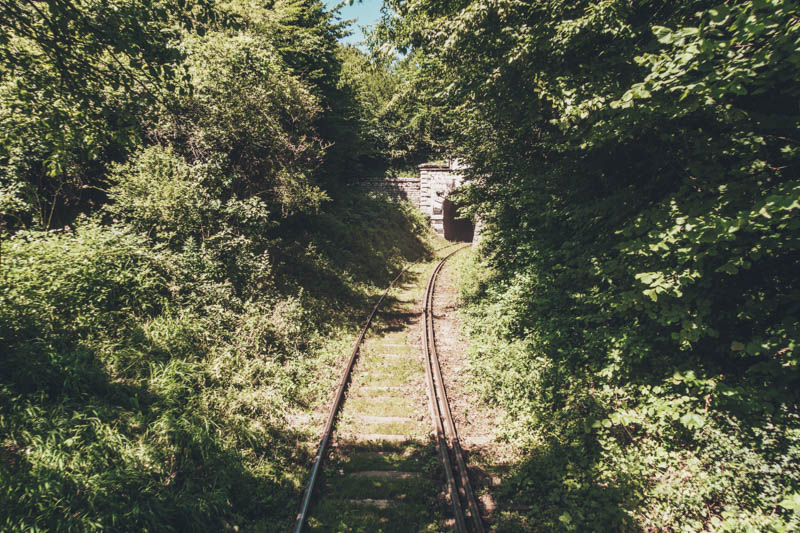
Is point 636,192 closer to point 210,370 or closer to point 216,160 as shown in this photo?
point 210,370

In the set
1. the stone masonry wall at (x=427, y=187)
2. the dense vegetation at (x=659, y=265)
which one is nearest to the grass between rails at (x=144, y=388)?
the dense vegetation at (x=659, y=265)

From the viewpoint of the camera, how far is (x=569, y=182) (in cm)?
664

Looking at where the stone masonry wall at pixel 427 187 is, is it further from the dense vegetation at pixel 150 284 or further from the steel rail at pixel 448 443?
the steel rail at pixel 448 443

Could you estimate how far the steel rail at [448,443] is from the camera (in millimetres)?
4293

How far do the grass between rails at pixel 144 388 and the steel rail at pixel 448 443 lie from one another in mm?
2165

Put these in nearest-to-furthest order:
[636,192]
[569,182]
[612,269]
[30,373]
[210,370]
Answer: [30,373]
[612,269]
[636,192]
[210,370]
[569,182]

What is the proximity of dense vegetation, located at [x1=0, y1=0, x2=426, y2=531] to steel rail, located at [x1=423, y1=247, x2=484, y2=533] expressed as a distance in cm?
219

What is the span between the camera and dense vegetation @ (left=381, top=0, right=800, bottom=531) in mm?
3299

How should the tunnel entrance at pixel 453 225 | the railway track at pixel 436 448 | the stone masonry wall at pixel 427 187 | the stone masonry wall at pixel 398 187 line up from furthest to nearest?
the stone masonry wall at pixel 398 187 → the tunnel entrance at pixel 453 225 → the stone masonry wall at pixel 427 187 → the railway track at pixel 436 448

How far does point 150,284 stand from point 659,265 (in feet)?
27.4

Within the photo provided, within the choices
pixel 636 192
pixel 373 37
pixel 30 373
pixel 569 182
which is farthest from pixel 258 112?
pixel 636 192

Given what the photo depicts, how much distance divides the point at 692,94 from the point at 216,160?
359 inches

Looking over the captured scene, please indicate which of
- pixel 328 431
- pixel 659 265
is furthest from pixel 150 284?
pixel 659 265

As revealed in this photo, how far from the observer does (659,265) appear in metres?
4.18
